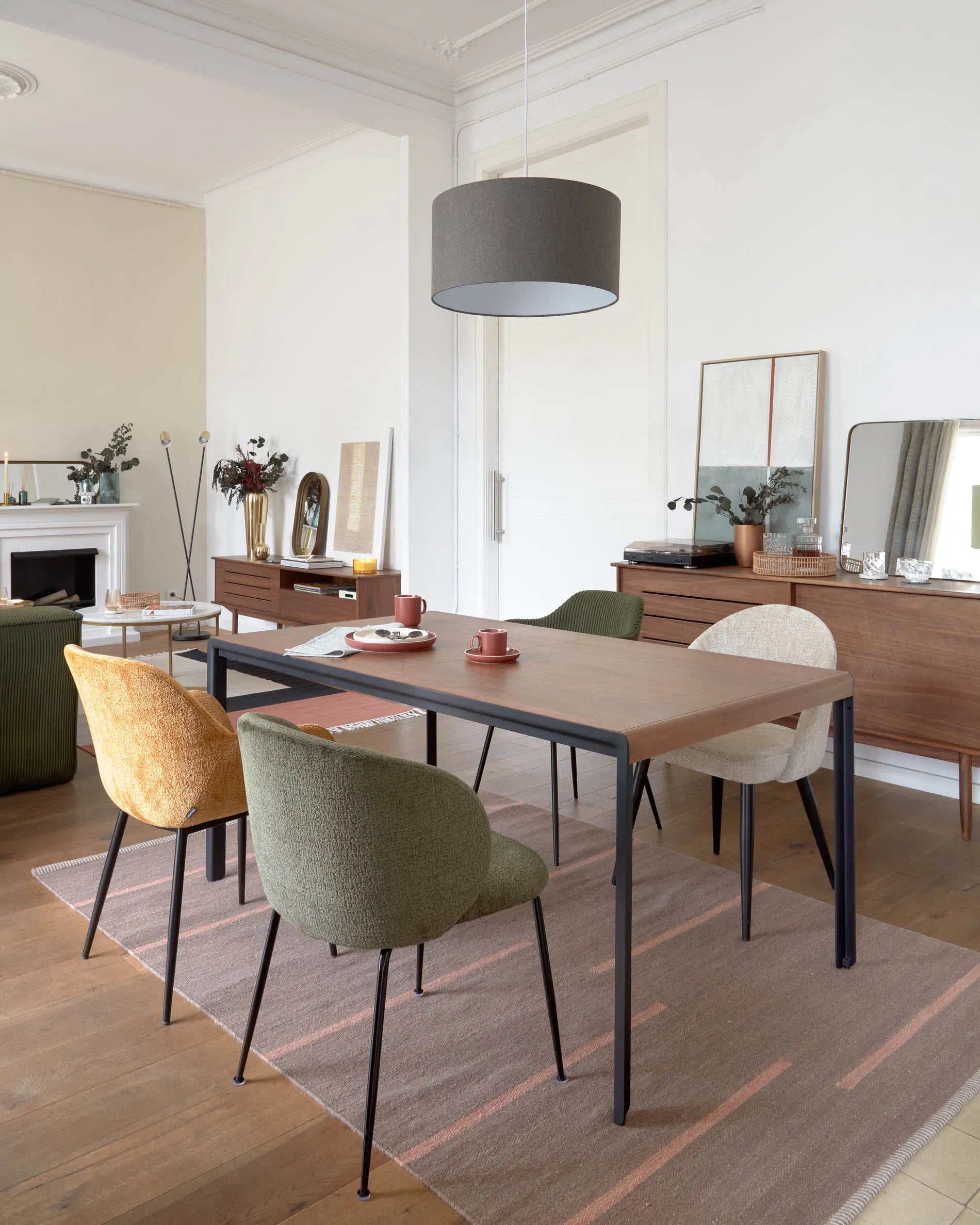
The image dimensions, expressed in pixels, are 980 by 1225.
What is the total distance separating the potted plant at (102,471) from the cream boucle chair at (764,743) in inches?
215

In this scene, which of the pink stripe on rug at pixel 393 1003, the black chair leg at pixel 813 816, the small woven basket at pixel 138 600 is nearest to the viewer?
the pink stripe on rug at pixel 393 1003

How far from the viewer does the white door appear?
5.32m

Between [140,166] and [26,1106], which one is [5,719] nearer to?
[26,1106]

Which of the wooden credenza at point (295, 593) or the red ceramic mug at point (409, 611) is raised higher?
the red ceramic mug at point (409, 611)

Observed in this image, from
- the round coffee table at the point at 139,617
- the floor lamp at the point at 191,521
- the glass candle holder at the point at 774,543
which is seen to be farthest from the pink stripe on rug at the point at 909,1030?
the floor lamp at the point at 191,521

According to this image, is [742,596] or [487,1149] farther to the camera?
[742,596]

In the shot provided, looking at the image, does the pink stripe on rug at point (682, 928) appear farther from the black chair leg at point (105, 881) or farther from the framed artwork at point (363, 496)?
the framed artwork at point (363, 496)

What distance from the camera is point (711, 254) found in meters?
4.81

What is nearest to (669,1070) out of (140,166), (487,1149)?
(487,1149)

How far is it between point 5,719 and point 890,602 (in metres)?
3.31

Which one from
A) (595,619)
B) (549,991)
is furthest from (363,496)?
(549,991)

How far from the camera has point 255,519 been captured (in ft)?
24.7

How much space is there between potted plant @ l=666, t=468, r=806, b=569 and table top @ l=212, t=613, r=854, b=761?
1.56m

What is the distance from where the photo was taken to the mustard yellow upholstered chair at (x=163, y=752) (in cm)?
234
